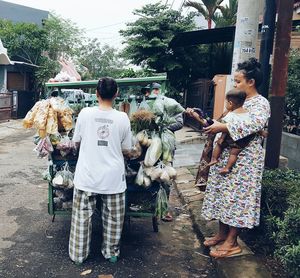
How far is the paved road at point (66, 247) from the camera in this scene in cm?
359

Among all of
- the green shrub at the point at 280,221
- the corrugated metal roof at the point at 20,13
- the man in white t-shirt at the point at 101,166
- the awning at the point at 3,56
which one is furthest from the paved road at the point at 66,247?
the corrugated metal roof at the point at 20,13

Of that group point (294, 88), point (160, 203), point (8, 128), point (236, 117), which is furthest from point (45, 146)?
point (8, 128)

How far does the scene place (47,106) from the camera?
Result: 12.8 ft

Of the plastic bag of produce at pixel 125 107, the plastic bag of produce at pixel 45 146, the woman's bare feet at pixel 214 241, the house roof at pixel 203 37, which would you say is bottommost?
the woman's bare feet at pixel 214 241

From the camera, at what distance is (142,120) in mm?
3922

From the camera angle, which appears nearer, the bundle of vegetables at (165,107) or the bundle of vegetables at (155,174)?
the bundle of vegetables at (155,174)

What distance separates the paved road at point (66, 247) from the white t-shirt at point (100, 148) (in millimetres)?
813

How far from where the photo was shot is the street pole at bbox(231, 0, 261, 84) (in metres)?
4.26

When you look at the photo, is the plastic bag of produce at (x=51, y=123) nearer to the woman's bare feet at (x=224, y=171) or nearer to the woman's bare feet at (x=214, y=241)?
the woman's bare feet at (x=224, y=171)

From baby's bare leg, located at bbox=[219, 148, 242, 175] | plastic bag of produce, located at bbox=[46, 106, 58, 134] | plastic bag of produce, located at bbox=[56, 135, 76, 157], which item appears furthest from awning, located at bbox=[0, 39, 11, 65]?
baby's bare leg, located at bbox=[219, 148, 242, 175]

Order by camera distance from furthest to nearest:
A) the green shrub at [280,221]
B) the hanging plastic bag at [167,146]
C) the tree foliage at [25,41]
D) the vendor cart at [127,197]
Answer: the tree foliage at [25,41] < the vendor cart at [127,197] < the hanging plastic bag at [167,146] < the green shrub at [280,221]

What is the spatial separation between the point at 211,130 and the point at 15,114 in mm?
16551

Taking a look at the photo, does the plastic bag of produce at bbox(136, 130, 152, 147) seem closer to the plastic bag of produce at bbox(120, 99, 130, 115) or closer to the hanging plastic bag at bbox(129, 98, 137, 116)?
the hanging plastic bag at bbox(129, 98, 137, 116)

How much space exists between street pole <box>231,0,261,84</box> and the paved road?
2.26 m
